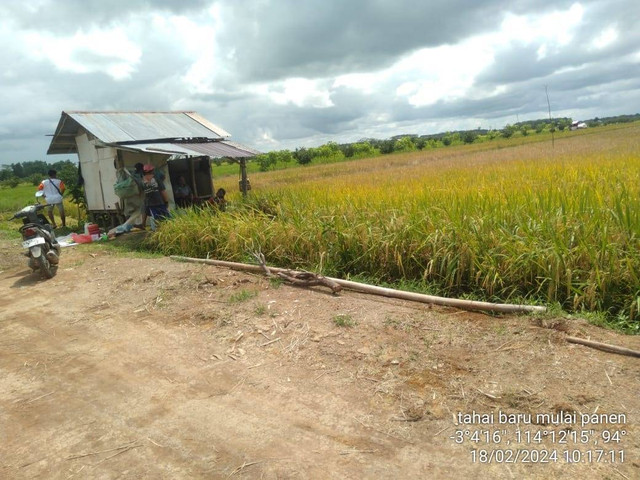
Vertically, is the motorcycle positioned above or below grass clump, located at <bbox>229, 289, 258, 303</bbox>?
above

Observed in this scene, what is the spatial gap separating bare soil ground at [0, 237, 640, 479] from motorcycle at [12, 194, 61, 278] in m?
2.12

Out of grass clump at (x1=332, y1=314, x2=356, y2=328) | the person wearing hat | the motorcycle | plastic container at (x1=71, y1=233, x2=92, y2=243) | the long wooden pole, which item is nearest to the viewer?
the long wooden pole

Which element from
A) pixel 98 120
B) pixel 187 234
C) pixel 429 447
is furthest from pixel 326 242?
pixel 98 120

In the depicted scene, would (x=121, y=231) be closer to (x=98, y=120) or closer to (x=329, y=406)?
(x=98, y=120)

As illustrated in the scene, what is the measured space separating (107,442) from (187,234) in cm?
573

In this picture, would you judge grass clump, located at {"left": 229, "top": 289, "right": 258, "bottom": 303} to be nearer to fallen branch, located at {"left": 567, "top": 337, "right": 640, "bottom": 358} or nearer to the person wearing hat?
fallen branch, located at {"left": 567, "top": 337, "right": 640, "bottom": 358}

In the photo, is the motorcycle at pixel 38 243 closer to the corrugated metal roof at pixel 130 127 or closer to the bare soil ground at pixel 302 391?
the bare soil ground at pixel 302 391

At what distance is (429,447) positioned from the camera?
2.54 meters

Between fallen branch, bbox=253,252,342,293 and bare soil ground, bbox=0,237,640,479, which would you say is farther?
fallen branch, bbox=253,252,342,293

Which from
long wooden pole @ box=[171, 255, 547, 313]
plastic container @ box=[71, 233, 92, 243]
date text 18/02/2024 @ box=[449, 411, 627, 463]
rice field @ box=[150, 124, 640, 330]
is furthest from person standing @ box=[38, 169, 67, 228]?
date text 18/02/2024 @ box=[449, 411, 627, 463]

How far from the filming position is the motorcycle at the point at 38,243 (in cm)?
684

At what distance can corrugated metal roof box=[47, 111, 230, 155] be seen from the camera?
35.3ft

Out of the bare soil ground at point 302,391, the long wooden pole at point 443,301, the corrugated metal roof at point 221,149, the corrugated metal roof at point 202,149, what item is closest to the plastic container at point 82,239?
the corrugated metal roof at point 202,149

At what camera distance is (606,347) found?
325 centimetres
